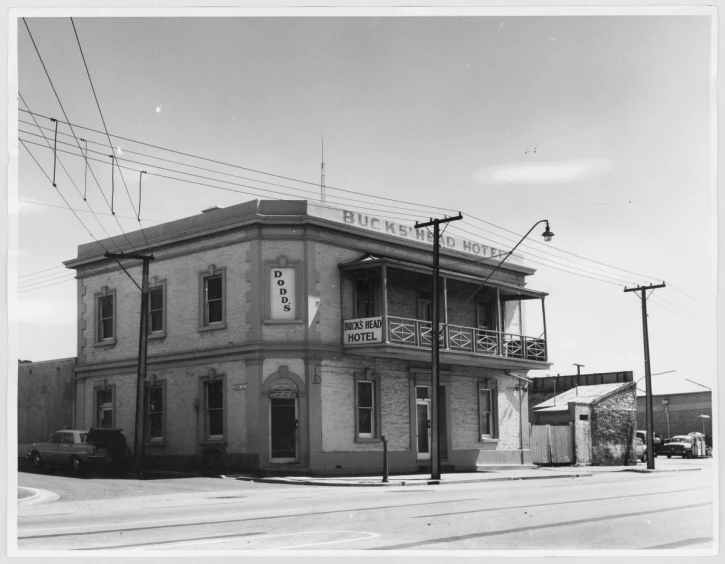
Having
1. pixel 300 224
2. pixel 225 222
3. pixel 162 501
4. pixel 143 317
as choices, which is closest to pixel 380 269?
pixel 300 224

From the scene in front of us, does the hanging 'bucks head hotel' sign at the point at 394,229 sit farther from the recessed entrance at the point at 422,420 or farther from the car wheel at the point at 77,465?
the car wheel at the point at 77,465

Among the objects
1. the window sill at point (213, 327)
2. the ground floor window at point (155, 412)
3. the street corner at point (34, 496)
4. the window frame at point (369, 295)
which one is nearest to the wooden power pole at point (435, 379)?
the window frame at point (369, 295)

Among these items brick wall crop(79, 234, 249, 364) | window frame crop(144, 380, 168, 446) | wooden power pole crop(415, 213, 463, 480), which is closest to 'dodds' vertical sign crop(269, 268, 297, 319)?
brick wall crop(79, 234, 249, 364)

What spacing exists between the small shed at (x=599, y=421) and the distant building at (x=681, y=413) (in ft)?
79.8

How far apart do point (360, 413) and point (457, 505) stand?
45.8 feet

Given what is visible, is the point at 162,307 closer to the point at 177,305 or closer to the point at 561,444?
the point at 177,305

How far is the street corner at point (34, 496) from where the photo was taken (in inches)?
739

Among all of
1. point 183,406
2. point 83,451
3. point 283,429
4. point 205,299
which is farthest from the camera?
point 183,406

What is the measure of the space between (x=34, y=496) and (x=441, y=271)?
15.5 meters

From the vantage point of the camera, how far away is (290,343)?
1129 inches

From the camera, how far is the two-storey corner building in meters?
28.7

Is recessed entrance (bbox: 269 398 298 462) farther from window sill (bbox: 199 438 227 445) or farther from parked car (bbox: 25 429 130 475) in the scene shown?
parked car (bbox: 25 429 130 475)

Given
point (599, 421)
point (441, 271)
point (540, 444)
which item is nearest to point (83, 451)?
point (441, 271)

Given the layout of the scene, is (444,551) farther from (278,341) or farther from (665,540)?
(278,341)
